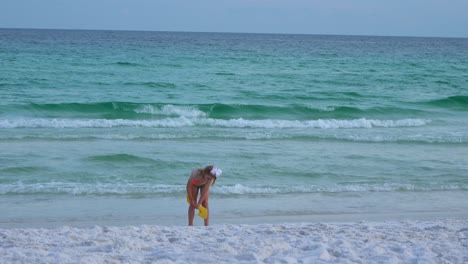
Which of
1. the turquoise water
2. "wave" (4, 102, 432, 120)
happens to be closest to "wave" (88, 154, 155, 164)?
the turquoise water

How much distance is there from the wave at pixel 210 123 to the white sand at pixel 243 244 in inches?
435

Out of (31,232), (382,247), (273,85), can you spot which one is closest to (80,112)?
(273,85)

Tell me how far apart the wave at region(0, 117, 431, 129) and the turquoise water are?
0.06 metres

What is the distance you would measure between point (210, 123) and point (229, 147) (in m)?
4.41

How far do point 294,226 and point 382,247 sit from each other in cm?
146

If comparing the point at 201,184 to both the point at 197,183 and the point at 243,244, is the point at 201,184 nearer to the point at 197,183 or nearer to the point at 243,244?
the point at 197,183

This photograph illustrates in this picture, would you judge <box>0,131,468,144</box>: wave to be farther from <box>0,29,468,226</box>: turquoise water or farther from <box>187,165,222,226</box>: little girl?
<box>187,165,222,226</box>: little girl

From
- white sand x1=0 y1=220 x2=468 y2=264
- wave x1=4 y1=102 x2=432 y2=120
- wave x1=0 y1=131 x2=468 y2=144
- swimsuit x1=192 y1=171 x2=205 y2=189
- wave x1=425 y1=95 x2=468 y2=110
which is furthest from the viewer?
wave x1=425 y1=95 x2=468 y2=110

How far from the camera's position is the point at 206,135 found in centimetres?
1652

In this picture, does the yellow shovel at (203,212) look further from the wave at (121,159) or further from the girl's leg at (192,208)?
the wave at (121,159)

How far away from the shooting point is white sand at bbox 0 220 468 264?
606 cm

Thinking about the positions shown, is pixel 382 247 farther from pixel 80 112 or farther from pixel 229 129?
pixel 80 112

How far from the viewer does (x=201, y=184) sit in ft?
27.5

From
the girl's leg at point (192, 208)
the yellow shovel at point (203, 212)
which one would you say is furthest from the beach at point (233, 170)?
the girl's leg at point (192, 208)
